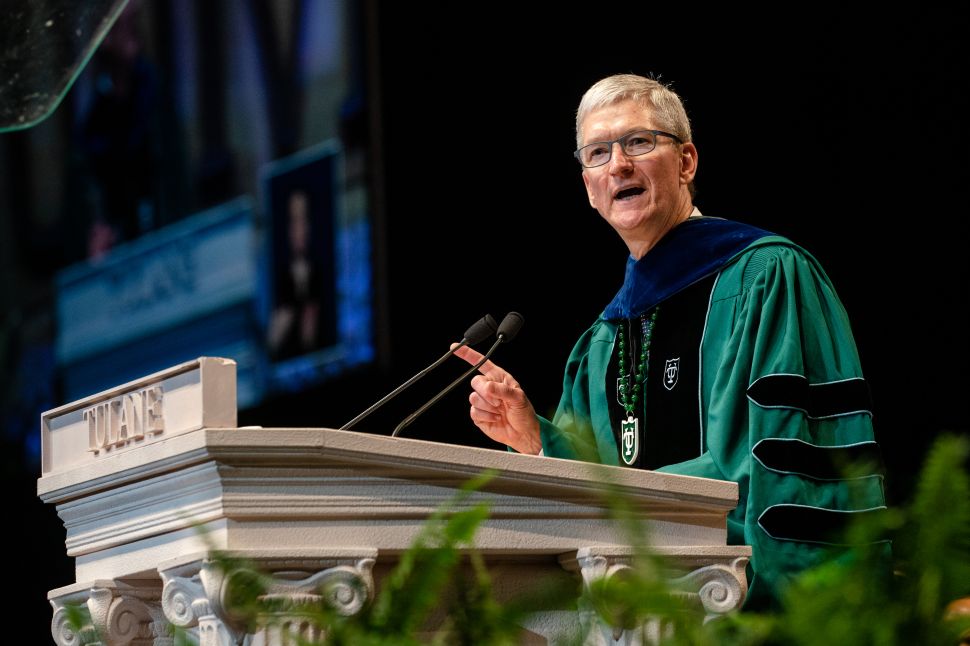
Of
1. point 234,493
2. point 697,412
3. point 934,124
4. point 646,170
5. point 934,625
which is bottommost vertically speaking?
point 934,625

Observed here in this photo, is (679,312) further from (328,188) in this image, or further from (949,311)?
(328,188)

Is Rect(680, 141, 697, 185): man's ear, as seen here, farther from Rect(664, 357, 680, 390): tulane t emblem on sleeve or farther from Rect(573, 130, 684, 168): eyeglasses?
Rect(664, 357, 680, 390): tulane t emblem on sleeve

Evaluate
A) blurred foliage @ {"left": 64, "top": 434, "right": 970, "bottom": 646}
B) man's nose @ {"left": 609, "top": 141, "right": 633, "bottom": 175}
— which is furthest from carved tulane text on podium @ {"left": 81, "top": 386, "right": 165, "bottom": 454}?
man's nose @ {"left": 609, "top": 141, "right": 633, "bottom": 175}

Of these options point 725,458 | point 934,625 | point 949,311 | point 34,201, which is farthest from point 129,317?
point 934,625

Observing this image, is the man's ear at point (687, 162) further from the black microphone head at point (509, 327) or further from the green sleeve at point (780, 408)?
the black microphone head at point (509, 327)

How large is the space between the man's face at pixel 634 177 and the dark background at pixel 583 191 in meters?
1.81

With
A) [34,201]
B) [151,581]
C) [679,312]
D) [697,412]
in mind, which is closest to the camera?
[151,581]

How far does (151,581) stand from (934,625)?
5.64 ft

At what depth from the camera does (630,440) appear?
3232 millimetres

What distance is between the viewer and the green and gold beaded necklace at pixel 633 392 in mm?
3225

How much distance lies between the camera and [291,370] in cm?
623

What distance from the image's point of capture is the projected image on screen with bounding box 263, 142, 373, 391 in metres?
5.98

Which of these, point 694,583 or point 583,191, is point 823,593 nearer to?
point 694,583

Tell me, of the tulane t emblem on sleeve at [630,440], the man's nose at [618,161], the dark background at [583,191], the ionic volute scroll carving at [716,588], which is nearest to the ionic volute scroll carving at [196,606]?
the ionic volute scroll carving at [716,588]
